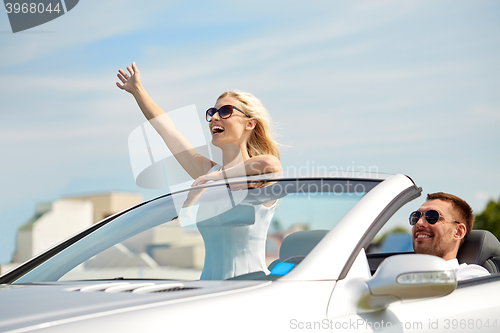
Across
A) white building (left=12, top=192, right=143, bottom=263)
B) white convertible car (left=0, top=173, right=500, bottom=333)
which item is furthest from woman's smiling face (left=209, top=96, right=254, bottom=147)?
white building (left=12, top=192, right=143, bottom=263)

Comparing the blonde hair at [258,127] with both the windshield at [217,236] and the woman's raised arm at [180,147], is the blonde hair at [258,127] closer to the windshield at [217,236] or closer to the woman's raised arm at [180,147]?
the woman's raised arm at [180,147]

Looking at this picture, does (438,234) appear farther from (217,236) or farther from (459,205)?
(217,236)

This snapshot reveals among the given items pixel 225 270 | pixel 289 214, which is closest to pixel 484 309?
pixel 289 214

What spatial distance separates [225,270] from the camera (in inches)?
76.7

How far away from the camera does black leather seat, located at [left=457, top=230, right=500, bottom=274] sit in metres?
3.16

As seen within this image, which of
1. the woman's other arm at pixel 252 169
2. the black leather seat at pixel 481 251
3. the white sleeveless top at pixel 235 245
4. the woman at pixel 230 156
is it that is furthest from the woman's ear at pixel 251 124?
the black leather seat at pixel 481 251

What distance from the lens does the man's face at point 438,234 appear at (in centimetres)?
299

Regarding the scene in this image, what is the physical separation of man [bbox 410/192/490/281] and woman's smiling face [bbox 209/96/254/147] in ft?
3.76

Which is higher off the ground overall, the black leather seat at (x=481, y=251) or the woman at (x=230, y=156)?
the woman at (x=230, y=156)

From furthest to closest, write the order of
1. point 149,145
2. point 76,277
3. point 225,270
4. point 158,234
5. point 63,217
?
point 63,217
point 149,145
point 158,234
point 76,277
point 225,270

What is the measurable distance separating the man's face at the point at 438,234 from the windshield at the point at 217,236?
116cm

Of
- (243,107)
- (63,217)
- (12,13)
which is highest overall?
(12,13)

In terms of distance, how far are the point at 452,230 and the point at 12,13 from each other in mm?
6364

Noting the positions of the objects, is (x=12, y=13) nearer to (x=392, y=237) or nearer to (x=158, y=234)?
(x=158, y=234)
